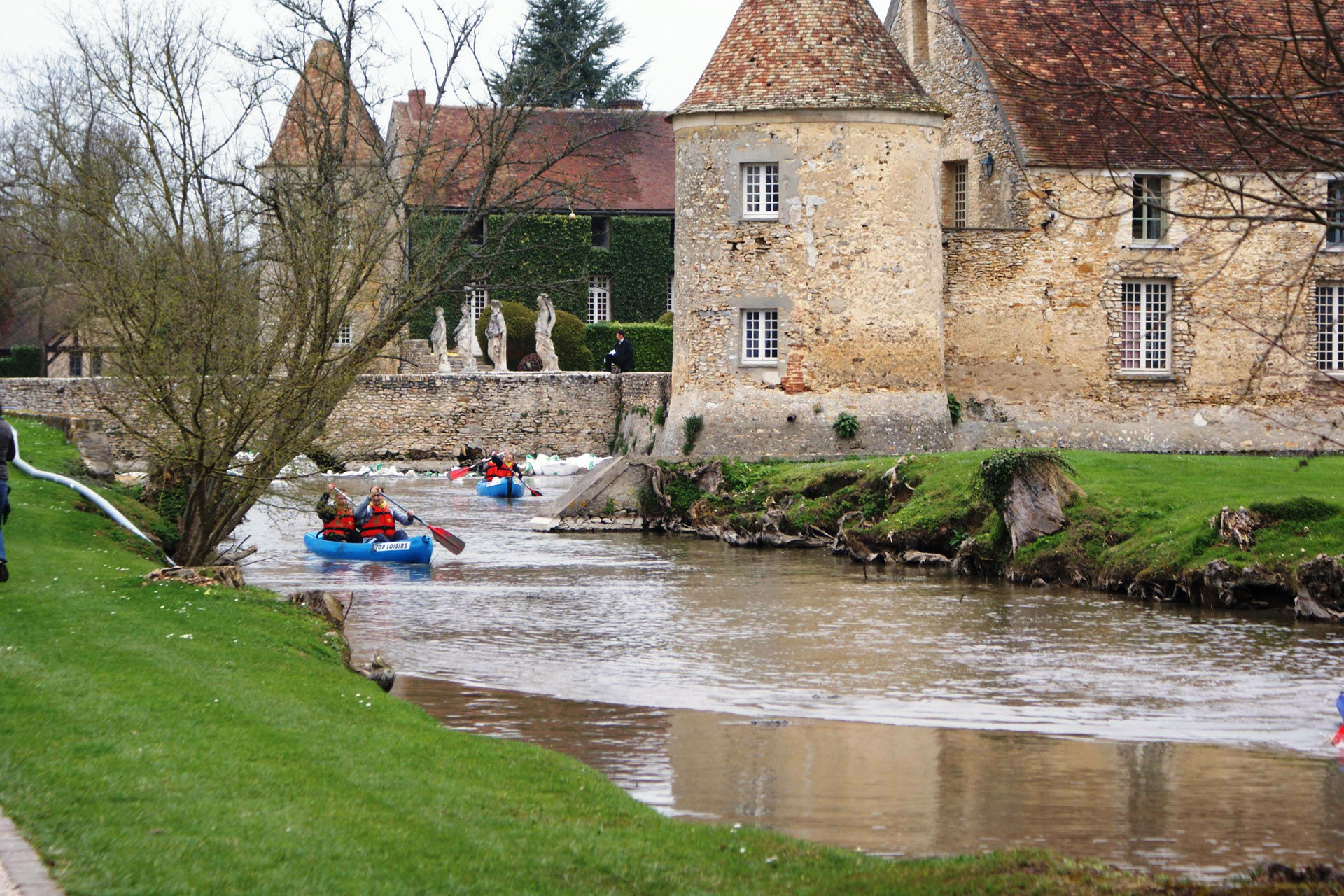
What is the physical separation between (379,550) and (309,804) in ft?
56.6

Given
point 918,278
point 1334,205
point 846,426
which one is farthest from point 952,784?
point 918,278

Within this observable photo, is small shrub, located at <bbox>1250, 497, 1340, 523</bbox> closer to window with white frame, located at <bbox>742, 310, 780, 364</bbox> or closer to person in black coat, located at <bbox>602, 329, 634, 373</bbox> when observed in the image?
window with white frame, located at <bbox>742, 310, 780, 364</bbox>

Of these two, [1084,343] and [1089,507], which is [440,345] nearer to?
[1084,343]

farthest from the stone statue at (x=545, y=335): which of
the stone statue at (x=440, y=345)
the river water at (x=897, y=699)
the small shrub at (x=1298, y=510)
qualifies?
the small shrub at (x=1298, y=510)

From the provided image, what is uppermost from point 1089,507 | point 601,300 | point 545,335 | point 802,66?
point 802,66

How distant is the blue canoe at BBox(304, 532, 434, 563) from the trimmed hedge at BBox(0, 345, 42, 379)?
35786 millimetres

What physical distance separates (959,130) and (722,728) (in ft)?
86.7

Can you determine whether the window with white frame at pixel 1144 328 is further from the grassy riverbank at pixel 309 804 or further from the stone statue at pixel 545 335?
the grassy riverbank at pixel 309 804

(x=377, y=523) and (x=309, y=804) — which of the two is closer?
(x=309, y=804)

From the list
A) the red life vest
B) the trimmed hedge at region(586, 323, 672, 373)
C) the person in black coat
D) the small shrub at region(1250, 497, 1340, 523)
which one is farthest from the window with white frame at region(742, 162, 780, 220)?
the trimmed hedge at region(586, 323, 672, 373)

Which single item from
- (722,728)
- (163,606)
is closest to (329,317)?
(163,606)

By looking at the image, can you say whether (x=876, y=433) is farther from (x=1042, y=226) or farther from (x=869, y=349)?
(x=1042, y=226)

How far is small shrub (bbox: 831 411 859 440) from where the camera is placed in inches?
1224

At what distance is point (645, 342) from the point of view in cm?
4916
